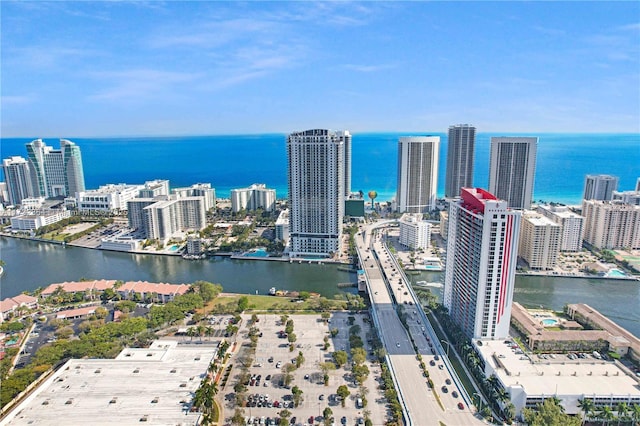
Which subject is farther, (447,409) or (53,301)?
(53,301)

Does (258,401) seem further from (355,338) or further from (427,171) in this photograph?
(427,171)

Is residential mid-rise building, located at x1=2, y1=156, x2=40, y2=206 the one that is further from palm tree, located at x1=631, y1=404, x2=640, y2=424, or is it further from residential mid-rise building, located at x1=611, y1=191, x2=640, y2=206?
residential mid-rise building, located at x1=611, y1=191, x2=640, y2=206

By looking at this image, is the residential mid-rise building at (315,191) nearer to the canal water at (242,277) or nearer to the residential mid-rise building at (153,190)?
the canal water at (242,277)

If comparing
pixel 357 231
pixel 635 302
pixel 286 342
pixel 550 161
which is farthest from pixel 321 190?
pixel 550 161

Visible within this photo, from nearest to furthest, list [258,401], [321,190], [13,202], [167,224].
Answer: [258,401] → [321,190] → [167,224] → [13,202]

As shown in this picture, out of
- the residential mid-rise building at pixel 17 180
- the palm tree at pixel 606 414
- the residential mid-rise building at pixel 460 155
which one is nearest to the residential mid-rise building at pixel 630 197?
the residential mid-rise building at pixel 460 155

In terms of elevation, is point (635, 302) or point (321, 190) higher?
point (321, 190)

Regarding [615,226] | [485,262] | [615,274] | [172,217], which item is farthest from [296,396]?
[615,226]
